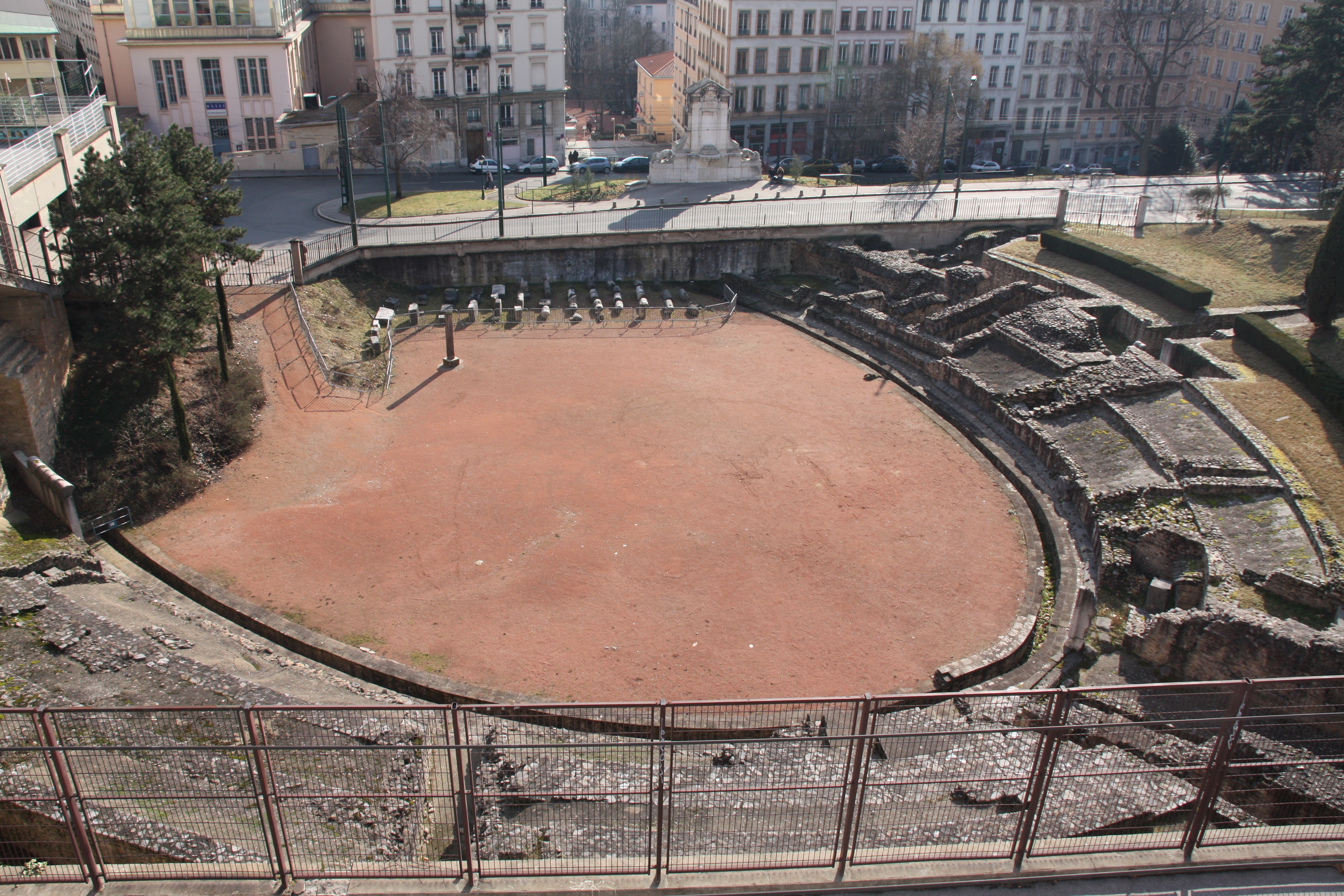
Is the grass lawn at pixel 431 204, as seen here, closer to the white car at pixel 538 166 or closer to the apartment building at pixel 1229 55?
the white car at pixel 538 166

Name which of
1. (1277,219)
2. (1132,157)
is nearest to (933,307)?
(1277,219)

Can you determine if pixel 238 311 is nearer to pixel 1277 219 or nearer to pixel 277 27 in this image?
pixel 277 27

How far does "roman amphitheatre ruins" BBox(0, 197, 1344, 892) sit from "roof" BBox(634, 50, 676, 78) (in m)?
48.8

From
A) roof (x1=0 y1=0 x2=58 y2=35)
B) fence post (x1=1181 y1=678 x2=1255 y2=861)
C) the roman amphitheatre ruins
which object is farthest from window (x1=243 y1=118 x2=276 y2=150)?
fence post (x1=1181 y1=678 x2=1255 y2=861)

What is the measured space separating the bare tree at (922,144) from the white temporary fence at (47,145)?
39.1 meters

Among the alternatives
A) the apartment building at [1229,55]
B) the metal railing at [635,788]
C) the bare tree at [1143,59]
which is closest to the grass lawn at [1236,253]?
the metal railing at [635,788]

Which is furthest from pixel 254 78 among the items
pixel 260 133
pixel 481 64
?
pixel 481 64

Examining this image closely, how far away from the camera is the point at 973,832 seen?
11586mm

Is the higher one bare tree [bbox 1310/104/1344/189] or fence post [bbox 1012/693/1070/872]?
bare tree [bbox 1310/104/1344/189]

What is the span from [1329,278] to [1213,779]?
75.5 ft

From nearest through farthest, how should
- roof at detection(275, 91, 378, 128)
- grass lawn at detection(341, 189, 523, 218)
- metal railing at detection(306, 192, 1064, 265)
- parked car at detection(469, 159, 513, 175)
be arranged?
metal railing at detection(306, 192, 1064, 265) → grass lawn at detection(341, 189, 523, 218) → roof at detection(275, 91, 378, 128) → parked car at detection(469, 159, 513, 175)

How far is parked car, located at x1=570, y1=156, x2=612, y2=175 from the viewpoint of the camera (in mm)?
58375

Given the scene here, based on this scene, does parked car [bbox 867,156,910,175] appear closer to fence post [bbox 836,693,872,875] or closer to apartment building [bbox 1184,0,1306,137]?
apartment building [bbox 1184,0,1306,137]

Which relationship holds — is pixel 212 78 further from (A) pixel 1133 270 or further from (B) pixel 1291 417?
(B) pixel 1291 417
